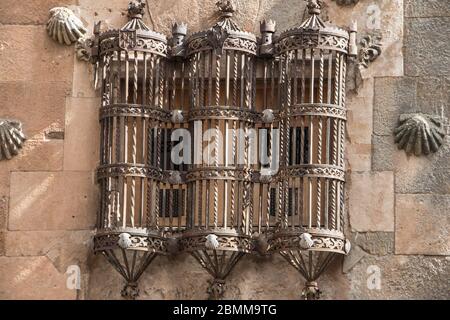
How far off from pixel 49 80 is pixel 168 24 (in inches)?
38.4

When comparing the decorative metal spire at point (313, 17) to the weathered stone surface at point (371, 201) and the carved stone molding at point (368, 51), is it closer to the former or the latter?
the carved stone molding at point (368, 51)

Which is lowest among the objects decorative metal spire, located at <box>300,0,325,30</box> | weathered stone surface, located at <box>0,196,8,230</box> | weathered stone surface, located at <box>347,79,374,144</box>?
weathered stone surface, located at <box>0,196,8,230</box>

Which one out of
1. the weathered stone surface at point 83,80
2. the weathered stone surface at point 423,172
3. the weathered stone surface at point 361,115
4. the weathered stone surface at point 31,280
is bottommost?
the weathered stone surface at point 31,280

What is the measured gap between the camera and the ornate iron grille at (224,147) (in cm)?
1347

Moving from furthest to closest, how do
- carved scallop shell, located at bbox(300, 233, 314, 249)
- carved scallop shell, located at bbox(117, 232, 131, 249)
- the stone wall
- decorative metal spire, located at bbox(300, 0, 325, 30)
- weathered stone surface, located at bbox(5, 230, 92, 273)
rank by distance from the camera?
1. weathered stone surface, located at bbox(5, 230, 92, 273)
2. decorative metal spire, located at bbox(300, 0, 325, 30)
3. the stone wall
4. carved scallop shell, located at bbox(117, 232, 131, 249)
5. carved scallop shell, located at bbox(300, 233, 314, 249)

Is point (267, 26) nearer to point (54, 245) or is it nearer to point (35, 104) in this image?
point (35, 104)

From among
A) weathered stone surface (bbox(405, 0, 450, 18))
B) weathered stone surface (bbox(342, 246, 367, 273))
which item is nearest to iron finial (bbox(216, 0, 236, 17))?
weathered stone surface (bbox(405, 0, 450, 18))

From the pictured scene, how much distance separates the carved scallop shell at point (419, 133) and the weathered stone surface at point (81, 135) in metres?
2.21

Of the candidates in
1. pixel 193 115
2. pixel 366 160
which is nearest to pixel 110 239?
pixel 193 115

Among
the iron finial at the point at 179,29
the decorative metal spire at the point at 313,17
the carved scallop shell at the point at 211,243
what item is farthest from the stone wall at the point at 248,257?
→ the carved scallop shell at the point at 211,243

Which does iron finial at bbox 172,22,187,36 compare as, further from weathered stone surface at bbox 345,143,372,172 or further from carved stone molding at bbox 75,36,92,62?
weathered stone surface at bbox 345,143,372,172

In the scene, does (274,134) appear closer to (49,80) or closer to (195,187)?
(195,187)

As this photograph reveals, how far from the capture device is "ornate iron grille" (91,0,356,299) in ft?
44.2

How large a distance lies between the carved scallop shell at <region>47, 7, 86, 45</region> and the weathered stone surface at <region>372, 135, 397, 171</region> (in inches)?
92.1
